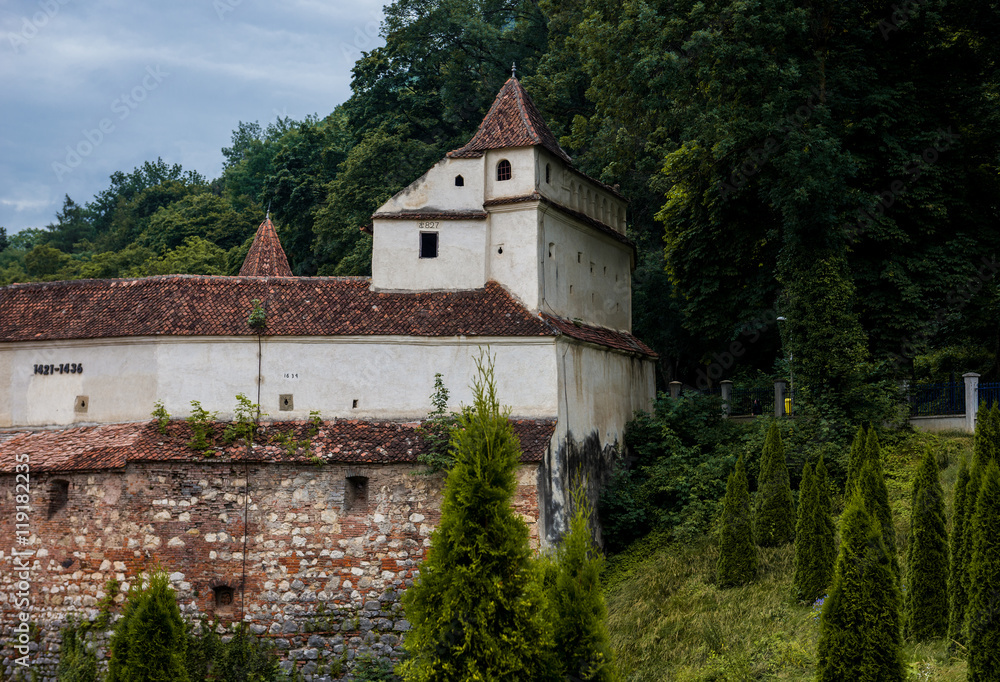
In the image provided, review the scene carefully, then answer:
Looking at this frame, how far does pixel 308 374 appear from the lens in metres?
21.2

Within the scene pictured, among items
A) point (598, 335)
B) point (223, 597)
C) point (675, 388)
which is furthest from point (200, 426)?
point (675, 388)

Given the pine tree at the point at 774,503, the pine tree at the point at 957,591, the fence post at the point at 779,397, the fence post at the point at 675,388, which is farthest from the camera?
the fence post at the point at 675,388

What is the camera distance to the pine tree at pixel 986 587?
10719 mm

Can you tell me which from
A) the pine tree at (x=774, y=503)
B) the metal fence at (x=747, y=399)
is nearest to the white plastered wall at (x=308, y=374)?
the pine tree at (x=774, y=503)

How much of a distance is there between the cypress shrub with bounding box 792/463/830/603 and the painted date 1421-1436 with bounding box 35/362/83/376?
1513 centimetres

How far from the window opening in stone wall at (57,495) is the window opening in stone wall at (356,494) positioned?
5727 millimetres

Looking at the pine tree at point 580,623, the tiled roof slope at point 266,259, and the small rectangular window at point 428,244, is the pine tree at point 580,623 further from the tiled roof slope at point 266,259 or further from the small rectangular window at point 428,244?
the tiled roof slope at point 266,259

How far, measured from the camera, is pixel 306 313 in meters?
21.7

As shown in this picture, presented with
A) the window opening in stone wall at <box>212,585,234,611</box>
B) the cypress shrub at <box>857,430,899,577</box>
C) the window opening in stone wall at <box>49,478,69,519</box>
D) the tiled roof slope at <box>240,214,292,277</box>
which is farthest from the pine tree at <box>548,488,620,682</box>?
the tiled roof slope at <box>240,214,292,277</box>

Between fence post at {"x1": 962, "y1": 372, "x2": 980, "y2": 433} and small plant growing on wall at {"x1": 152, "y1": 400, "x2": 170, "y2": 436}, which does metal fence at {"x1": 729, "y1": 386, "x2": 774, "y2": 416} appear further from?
small plant growing on wall at {"x1": 152, "y1": 400, "x2": 170, "y2": 436}

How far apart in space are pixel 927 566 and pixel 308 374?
12764 millimetres

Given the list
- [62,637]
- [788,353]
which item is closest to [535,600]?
[62,637]

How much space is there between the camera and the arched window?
2264 centimetres

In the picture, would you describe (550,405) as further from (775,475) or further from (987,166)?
(987,166)
